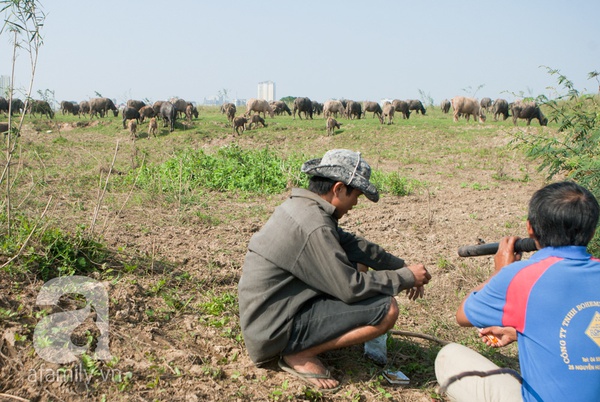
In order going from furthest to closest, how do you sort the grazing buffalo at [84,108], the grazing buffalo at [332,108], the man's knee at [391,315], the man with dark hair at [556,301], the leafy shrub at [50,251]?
the grazing buffalo at [84,108] → the grazing buffalo at [332,108] → the leafy shrub at [50,251] → the man's knee at [391,315] → the man with dark hair at [556,301]

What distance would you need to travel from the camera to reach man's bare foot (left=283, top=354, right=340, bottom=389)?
2947 millimetres

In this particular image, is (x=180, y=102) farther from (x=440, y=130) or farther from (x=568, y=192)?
(x=568, y=192)

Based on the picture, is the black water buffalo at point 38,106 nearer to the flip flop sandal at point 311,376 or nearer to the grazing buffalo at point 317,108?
the flip flop sandal at point 311,376

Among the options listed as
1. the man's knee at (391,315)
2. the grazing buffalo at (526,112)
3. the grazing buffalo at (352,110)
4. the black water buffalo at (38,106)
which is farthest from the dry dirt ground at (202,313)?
the grazing buffalo at (352,110)

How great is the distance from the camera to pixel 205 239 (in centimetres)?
558

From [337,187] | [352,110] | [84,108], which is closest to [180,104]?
[352,110]

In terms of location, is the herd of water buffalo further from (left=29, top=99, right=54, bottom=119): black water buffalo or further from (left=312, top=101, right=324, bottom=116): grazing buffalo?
(left=29, top=99, right=54, bottom=119): black water buffalo

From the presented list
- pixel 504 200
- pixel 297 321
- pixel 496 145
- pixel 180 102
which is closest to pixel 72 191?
pixel 297 321

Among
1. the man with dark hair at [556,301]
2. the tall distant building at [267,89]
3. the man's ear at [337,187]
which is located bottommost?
the man with dark hair at [556,301]

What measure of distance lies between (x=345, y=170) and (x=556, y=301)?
127cm

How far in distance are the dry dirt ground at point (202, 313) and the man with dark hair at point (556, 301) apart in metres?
1.11

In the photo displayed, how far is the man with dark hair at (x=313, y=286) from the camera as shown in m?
2.74

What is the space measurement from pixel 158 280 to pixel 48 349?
1.29m

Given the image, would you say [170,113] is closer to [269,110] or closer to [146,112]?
[146,112]
